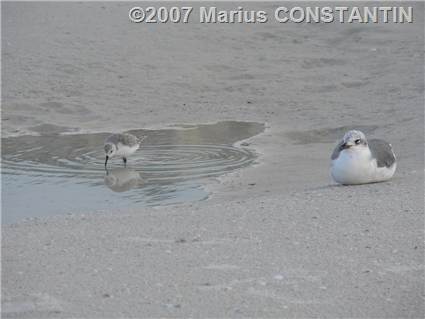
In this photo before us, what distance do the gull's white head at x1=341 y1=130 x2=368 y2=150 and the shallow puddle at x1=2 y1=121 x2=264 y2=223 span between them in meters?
1.76

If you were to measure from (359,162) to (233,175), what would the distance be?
8.35ft

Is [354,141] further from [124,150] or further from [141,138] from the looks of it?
[141,138]

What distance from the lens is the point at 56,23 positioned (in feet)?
61.5

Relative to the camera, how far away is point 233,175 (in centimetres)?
1073

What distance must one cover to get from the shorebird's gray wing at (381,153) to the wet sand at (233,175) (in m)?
0.22

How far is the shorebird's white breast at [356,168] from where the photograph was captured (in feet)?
27.6

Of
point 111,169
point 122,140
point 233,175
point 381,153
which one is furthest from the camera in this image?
point 122,140

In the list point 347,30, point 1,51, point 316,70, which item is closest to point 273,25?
point 347,30

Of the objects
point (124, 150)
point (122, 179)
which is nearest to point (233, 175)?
point (122, 179)

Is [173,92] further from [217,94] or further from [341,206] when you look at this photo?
[341,206]

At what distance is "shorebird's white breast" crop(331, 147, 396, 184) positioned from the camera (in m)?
8.41

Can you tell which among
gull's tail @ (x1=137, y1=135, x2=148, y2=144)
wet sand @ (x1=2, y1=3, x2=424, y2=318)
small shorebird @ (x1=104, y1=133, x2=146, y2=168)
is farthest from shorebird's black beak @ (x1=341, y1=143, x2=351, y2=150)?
gull's tail @ (x1=137, y1=135, x2=148, y2=144)

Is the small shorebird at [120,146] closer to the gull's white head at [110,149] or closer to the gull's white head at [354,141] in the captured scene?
the gull's white head at [110,149]

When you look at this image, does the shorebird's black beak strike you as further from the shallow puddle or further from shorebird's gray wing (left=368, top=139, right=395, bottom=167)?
the shallow puddle
